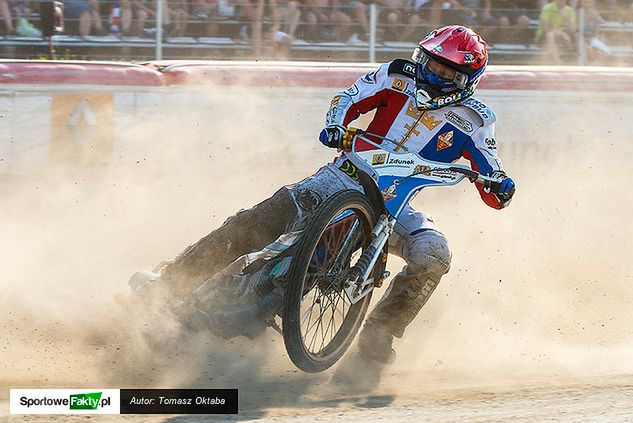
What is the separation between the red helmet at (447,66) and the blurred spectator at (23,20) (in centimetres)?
597

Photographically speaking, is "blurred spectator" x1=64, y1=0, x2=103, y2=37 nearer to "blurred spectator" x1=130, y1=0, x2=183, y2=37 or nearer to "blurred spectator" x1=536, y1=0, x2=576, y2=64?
"blurred spectator" x1=130, y1=0, x2=183, y2=37

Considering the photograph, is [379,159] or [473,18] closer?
[379,159]

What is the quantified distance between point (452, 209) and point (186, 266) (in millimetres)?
4400

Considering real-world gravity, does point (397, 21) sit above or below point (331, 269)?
above

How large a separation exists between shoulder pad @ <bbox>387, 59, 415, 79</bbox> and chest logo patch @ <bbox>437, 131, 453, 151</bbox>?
1.26 ft

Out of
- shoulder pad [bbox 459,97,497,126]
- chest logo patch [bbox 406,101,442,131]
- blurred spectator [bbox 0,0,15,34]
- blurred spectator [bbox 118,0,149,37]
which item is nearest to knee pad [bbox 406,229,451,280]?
chest logo patch [bbox 406,101,442,131]

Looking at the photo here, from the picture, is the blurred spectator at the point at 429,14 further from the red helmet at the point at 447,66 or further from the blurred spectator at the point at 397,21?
the red helmet at the point at 447,66

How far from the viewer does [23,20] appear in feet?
33.4

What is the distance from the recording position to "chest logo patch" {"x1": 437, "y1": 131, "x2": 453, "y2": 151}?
5617 mm

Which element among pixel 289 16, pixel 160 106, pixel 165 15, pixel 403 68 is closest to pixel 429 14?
pixel 289 16

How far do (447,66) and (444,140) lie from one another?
46cm

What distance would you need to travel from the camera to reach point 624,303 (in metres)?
7.18

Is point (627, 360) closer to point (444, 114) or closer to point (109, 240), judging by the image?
point (444, 114)

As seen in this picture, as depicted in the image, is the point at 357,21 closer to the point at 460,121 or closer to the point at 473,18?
the point at 473,18
